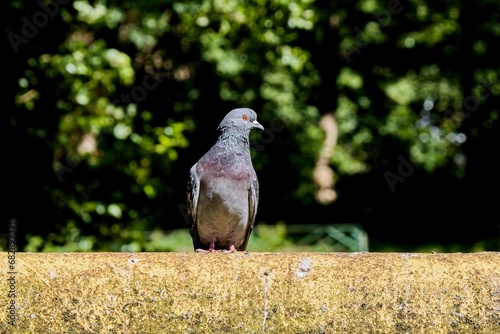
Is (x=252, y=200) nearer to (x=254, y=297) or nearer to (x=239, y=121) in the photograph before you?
(x=239, y=121)

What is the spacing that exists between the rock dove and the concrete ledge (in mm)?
2143

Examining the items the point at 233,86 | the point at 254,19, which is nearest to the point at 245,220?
the point at 254,19

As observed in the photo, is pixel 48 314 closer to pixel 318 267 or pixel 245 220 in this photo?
pixel 318 267

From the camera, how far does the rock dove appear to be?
4.43 metres

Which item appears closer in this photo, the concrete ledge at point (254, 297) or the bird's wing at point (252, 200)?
the concrete ledge at point (254, 297)

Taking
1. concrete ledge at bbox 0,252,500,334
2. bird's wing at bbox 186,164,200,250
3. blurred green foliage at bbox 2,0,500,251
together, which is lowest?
concrete ledge at bbox 0,252,500,334

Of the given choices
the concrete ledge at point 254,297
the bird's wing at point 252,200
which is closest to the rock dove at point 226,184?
the bird's wing at point 252,200

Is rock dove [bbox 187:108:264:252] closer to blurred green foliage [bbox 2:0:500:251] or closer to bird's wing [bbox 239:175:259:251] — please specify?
bird's wing [bbox 239:175:259:251]

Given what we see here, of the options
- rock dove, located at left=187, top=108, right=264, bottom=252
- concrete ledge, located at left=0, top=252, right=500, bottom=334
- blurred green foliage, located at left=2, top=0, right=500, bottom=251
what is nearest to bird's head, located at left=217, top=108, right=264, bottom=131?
rock dove, located at left=187, top=108, right=264, bottom=252

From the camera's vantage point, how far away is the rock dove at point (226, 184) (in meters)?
4.43

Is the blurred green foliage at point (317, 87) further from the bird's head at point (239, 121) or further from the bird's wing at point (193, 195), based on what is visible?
the bird's head at point (239, 121)

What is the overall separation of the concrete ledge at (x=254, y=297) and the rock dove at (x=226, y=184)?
7.03 ft

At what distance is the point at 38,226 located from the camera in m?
5.99

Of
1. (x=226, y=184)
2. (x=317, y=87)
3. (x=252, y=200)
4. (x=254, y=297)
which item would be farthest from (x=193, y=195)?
(x=317, y=87)
